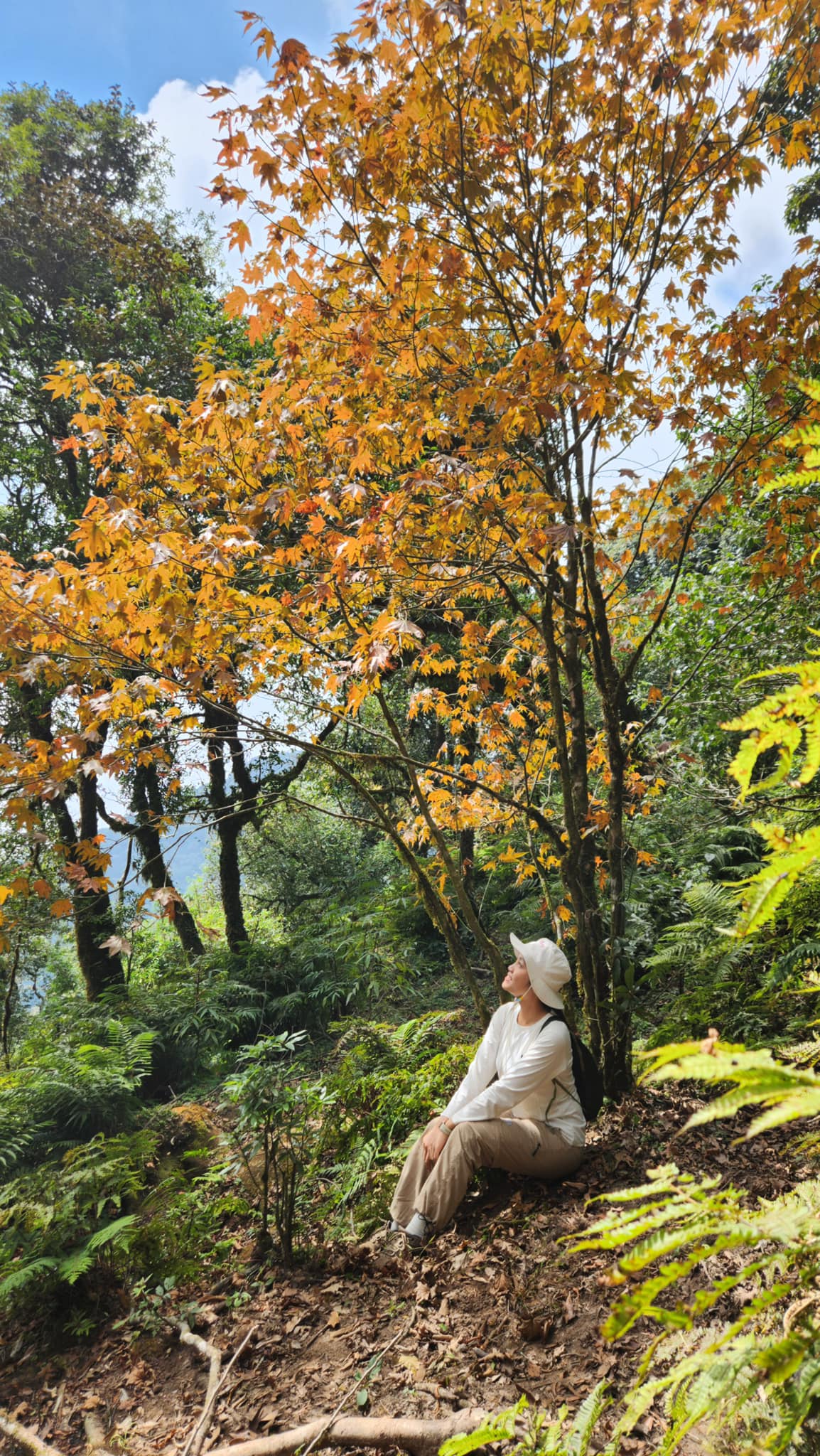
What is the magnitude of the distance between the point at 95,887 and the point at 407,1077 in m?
→ 2.66

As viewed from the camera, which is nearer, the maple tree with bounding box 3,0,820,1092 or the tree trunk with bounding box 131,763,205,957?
the maple tree with bounding box 3,0,820,1092

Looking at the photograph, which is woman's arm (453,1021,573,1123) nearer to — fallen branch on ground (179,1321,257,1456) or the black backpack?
the black backpack

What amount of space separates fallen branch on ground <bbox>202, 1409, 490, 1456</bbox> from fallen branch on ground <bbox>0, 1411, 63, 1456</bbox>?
100 cm

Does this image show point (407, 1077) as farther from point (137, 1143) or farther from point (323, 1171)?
point (137, 1143)

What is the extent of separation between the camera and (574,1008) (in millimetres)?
4660

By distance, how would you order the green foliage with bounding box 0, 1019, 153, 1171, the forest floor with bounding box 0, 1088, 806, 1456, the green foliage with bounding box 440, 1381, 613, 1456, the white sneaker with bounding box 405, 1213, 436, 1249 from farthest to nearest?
the green foliage with bounding box 0, 1019, 153, 1171 < the white sneaker with bounding box 405, 1213, 436, 1249 < the forest floor with bounding box 0, 1088, 806, 1456 < the green foliage with bounding box 440, 1381, 613, 1456

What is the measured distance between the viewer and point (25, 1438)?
3.13 metres

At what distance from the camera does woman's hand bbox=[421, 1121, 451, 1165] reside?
3.74 meters

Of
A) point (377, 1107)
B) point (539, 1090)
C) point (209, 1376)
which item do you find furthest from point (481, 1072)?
point (209, 1376)

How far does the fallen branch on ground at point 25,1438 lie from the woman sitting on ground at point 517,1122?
1609 mm

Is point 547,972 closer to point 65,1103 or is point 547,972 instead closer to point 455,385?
point 455,385

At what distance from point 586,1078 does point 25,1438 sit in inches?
113

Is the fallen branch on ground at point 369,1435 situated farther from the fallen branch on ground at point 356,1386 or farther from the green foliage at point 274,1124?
the green foliage at point 274,1124

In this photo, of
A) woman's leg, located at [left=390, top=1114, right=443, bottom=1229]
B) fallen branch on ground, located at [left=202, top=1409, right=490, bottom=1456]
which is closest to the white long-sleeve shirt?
woman's leg, located at [left=390, top=1114, right=443, bottom=1229]
